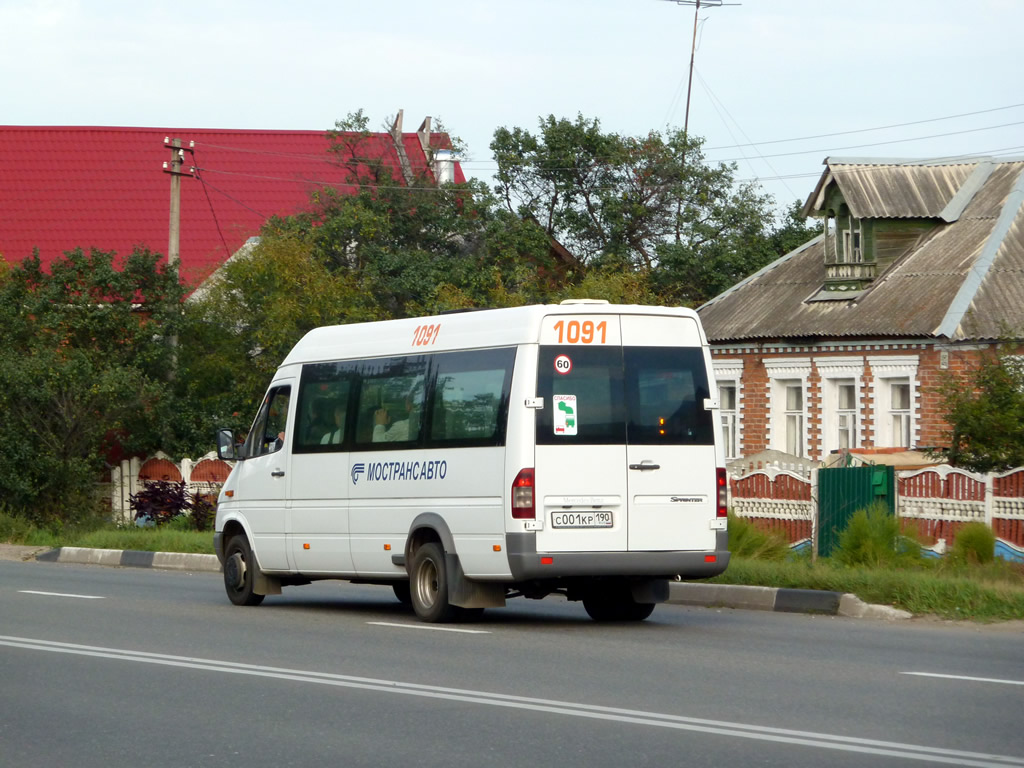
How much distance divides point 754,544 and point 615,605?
4956 mm

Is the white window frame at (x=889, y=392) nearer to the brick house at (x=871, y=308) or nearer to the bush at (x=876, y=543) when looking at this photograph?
the brick house at (x=871, y=308)

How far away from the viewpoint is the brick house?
28.7 meters

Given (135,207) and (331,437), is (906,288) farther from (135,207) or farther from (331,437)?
(135,207)

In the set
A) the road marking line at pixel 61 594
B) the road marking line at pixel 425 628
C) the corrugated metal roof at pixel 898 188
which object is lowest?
the road marking line at pixel 425 628

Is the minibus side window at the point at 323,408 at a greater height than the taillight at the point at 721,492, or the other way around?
the minibus side window at the point at 323,408

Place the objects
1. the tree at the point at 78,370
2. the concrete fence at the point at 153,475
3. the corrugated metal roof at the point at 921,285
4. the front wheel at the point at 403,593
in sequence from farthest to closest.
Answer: the corrugated metal roof at the point at 921,285, the concrete fence at the point at 153,475, the tree at the point at 78,370, the front wheel at the point at 403,593

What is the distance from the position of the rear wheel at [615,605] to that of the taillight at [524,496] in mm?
1612

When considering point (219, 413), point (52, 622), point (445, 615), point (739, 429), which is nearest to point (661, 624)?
point (445, 615)

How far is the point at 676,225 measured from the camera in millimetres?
42531

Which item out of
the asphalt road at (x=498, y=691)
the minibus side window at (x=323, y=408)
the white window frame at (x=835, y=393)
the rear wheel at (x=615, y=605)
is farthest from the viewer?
the white window frame at (x=835, y=393)

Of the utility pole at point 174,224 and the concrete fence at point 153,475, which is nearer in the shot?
the concrete fence at point 153,475

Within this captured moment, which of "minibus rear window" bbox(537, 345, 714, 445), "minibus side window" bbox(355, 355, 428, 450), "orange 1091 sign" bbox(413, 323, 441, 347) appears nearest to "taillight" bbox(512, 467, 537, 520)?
"minibus rear window" bbox(537, 345, 714, 445)

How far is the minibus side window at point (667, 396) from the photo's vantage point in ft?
41.7

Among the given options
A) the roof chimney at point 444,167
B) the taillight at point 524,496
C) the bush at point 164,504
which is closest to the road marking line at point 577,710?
the taillight at point 524,496
